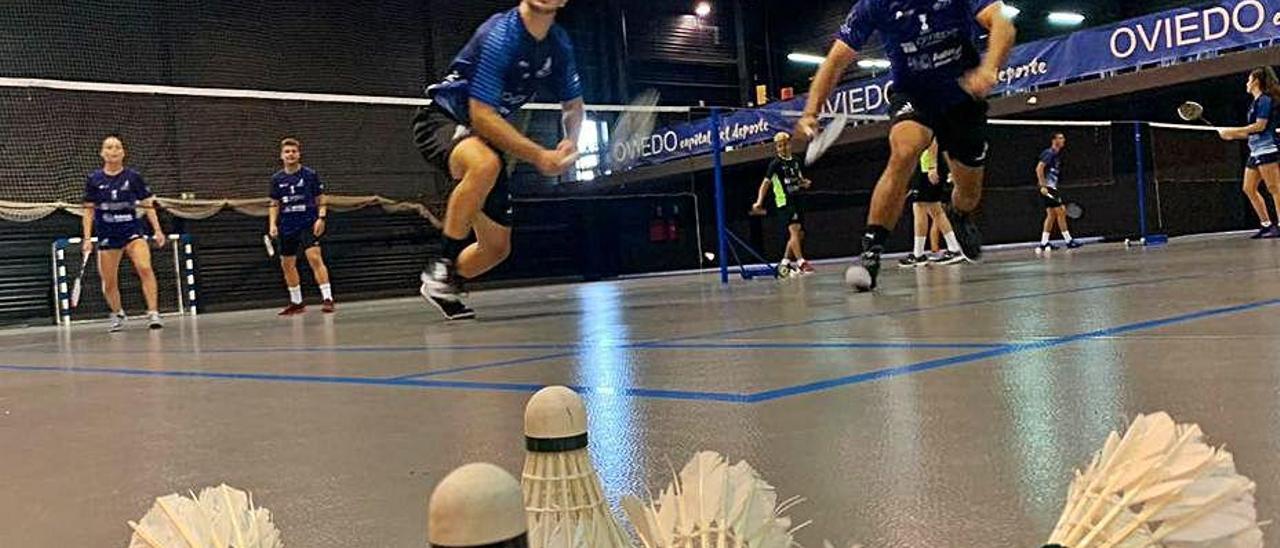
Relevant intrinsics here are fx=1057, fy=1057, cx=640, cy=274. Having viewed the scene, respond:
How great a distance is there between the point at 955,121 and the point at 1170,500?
467 cm

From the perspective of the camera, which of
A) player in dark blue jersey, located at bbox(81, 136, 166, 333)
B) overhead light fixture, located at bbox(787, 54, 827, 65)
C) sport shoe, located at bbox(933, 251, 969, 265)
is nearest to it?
player in dark blue jersey, located at bbox(81, 136, 166, 333)

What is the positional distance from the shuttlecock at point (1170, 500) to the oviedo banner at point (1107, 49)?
26.2ft

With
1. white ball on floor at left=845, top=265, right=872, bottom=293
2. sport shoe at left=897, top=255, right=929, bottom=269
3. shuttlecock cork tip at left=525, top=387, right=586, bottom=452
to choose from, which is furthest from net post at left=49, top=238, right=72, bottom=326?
shuttlecock cork tip at left=525, top=387, right=586, bottom=452

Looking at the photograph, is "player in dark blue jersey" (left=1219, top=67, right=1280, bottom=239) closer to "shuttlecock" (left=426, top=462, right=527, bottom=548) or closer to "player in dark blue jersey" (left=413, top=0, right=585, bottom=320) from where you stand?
"player in dark blue jersey" (left=413, top=0, right=585, bottom=320)

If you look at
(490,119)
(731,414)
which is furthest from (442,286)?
(731,414)

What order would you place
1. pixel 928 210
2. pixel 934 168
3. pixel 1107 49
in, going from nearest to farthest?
1. pixel 934 168
2. pixel 928 210
3. pixel 1107 49

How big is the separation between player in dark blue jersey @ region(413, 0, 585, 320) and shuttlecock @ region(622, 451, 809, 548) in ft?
12.7

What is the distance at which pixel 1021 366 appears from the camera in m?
2.00

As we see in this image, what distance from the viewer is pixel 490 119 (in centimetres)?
471

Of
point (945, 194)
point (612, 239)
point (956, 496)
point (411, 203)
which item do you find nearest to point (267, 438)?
point (956, 496)

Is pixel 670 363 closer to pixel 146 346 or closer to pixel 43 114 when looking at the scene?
pixel 146 346

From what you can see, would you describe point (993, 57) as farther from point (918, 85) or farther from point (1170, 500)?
point (1170, 500)

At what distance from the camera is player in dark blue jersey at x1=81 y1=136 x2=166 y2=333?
8.05 m

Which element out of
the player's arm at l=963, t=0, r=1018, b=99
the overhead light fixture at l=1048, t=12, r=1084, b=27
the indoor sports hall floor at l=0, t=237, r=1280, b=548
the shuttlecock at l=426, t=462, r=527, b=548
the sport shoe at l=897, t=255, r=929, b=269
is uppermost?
the overhead light fixture at l=1048, t=12, r=1084, b=27
